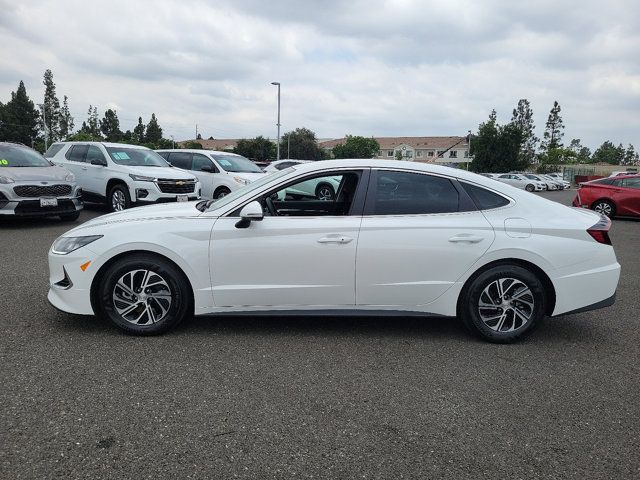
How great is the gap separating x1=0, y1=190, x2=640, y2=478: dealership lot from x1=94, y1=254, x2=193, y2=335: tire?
5.9 inches

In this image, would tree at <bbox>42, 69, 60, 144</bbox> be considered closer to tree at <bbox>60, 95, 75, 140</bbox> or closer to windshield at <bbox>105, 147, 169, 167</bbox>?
tree at <bbox>60, 95, 75, 140</bbox>

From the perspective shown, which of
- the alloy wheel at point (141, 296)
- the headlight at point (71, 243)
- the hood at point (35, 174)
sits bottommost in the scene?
the alloy wheel at point (141, 296)

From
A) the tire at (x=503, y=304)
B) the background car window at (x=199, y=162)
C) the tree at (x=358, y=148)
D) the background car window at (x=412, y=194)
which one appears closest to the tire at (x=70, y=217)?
the background car window at (x=199, y=162)

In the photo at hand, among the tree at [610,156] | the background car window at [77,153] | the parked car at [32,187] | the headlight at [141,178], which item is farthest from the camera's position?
the tree at [610,156]

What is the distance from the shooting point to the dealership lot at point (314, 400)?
8.63 ft

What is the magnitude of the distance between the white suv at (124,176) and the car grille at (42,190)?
1.73 meters

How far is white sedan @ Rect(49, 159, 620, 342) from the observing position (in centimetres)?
416

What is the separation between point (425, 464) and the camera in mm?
2635

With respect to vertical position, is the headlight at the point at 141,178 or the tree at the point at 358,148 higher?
the tree at the point at 358,148

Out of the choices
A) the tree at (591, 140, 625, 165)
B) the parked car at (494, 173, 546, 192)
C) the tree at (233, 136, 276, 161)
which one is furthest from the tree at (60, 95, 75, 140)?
the tree at (591, 140, 625, 165)

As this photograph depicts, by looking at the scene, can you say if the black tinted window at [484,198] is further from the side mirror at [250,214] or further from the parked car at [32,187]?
the parked car at [32,187]

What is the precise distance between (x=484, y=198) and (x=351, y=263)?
4.19 ft

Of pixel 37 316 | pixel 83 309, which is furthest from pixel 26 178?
pixel 83 309

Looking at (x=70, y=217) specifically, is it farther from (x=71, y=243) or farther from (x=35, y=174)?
(x=71, y=243)
